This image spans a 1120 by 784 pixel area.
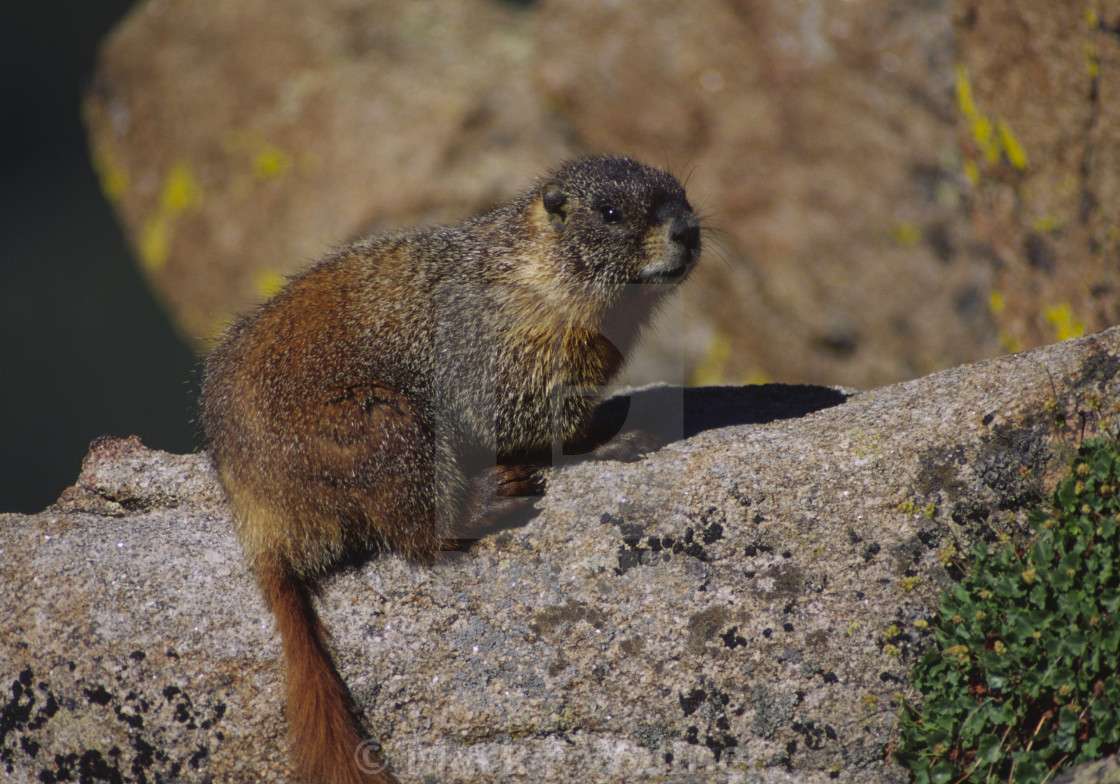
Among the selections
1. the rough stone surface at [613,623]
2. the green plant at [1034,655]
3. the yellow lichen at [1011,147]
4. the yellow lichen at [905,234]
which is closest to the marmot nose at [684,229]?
the rough stone surface at [613,623]

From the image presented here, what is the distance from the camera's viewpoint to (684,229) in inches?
195

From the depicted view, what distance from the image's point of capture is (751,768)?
360 cm

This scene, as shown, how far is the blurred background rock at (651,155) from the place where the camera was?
8.63 m

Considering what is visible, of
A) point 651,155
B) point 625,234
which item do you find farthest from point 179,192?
point 625,234

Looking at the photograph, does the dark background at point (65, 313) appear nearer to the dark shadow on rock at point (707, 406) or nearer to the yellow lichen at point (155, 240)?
the yellow lichen at point (155, 240)

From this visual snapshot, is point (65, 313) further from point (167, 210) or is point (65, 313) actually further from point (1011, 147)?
point (1011, 147)

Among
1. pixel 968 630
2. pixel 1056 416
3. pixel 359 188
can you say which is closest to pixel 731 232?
pixel 359 188

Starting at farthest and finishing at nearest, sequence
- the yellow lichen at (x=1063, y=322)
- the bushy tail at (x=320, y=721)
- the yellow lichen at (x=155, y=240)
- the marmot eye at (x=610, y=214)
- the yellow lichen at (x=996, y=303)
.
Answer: the yellow lichen at (x=155, y=240), the yellow lichen at (x=996, y=303), the yellow lichen at (x=1063, y=322), the marmot eye at (x=610, y=214), the bushy tail at (x=320, y=721)

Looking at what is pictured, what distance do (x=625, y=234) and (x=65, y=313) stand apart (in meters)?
8.52

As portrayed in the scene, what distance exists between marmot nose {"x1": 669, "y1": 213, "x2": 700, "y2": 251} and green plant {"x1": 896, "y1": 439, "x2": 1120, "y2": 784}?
2.20 m

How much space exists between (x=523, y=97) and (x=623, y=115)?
111cm

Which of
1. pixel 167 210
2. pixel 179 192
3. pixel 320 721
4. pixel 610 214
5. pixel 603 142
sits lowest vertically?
pixel 320 721

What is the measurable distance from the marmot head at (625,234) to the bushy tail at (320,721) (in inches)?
93.4

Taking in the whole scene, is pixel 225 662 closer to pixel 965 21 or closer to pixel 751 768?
pixel 751 768
